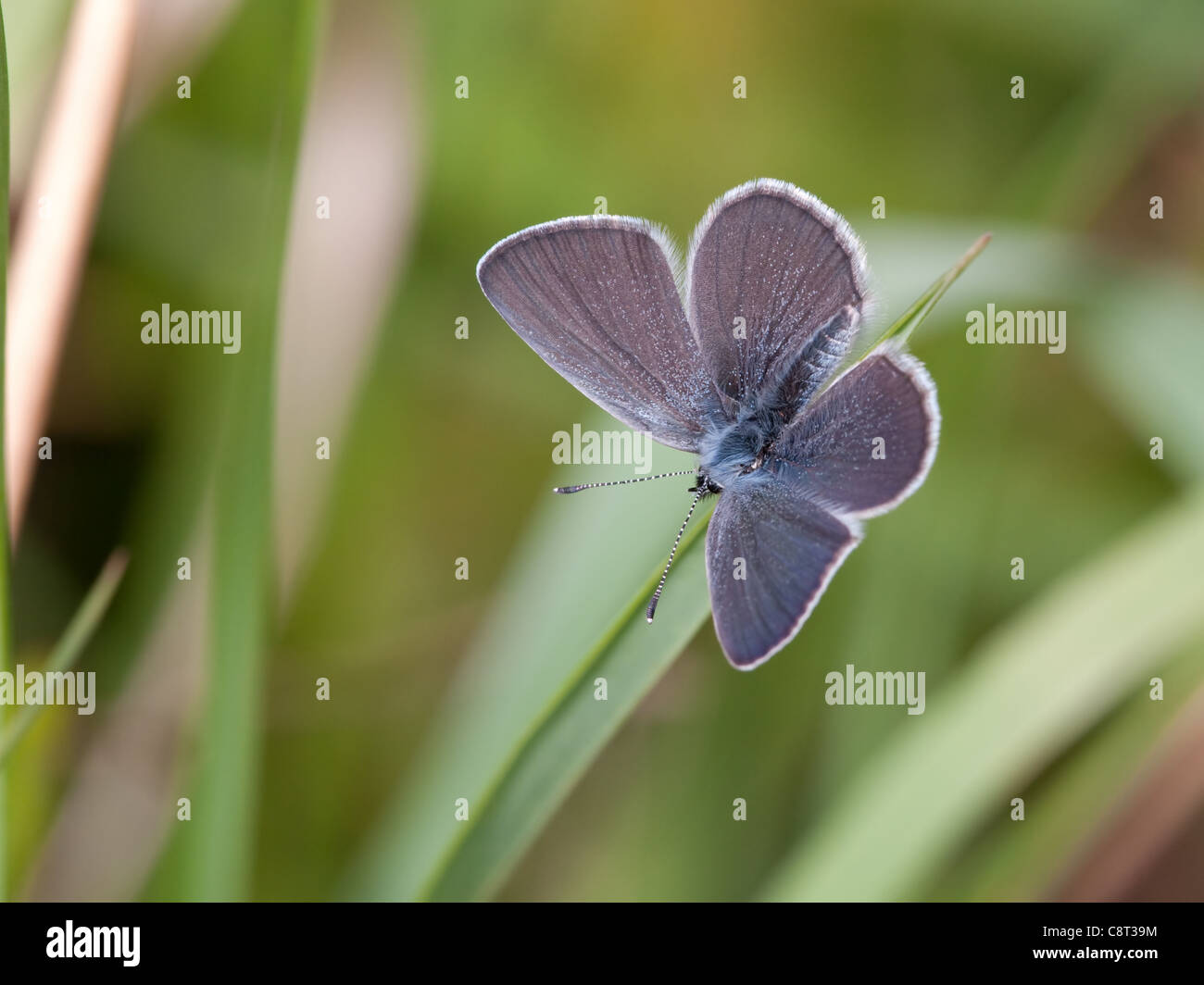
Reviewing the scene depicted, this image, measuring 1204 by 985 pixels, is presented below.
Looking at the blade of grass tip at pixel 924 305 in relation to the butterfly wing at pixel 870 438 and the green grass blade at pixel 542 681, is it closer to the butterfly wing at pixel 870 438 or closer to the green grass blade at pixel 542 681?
the butterfly wing at pixel 870 438

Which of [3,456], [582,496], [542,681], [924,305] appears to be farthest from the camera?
[582,496]

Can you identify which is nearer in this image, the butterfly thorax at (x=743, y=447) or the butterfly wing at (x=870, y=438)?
the butterfly wing at (x=870, y=438)

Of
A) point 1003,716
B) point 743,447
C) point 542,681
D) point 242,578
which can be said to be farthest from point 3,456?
Answer: point 1003,716

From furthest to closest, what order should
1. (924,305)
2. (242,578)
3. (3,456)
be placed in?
1. (242,578)
2. (924,305)
3. (3,456)

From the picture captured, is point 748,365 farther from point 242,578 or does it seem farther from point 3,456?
point 3,456

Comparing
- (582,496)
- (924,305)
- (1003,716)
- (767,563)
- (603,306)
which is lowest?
(1003,716)

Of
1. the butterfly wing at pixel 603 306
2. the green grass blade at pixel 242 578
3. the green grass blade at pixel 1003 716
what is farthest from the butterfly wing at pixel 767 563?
the green grass blade at pixel 242 578

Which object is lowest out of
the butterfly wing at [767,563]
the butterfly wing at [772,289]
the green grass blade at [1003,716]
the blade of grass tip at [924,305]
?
the green grass blade at [1003,716]
